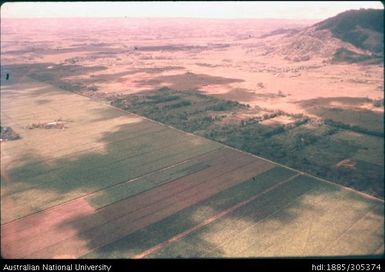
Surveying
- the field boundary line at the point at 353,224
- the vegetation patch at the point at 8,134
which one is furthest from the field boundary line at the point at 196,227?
the vegetation patch at the point at 8,134

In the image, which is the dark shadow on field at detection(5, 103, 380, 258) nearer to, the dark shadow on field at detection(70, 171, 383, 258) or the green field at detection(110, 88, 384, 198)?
the dark shadow on field at detection(70, 171, 383, 258)

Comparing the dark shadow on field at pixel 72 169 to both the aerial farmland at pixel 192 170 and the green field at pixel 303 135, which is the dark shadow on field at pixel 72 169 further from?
the green field at pixel 303 135

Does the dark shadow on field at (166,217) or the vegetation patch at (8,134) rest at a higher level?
the vegetation patch at (8,134)

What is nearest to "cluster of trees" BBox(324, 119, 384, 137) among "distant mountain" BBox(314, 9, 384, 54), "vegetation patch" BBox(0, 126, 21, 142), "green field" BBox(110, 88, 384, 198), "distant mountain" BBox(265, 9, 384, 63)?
"green field" BBox(110, 88, 384, 198)

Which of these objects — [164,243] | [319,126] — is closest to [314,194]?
[164,243]

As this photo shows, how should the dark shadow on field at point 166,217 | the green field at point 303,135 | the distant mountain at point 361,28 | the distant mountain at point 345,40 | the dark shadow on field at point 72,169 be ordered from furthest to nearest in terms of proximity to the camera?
the distant mountain at point 361,28, the distant mountain at point 345,40, the green field at point 303,135, the dark shadow on field at point 72,169, the dark shadow on field at point 166,217

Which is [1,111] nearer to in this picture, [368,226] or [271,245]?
[271,245]
